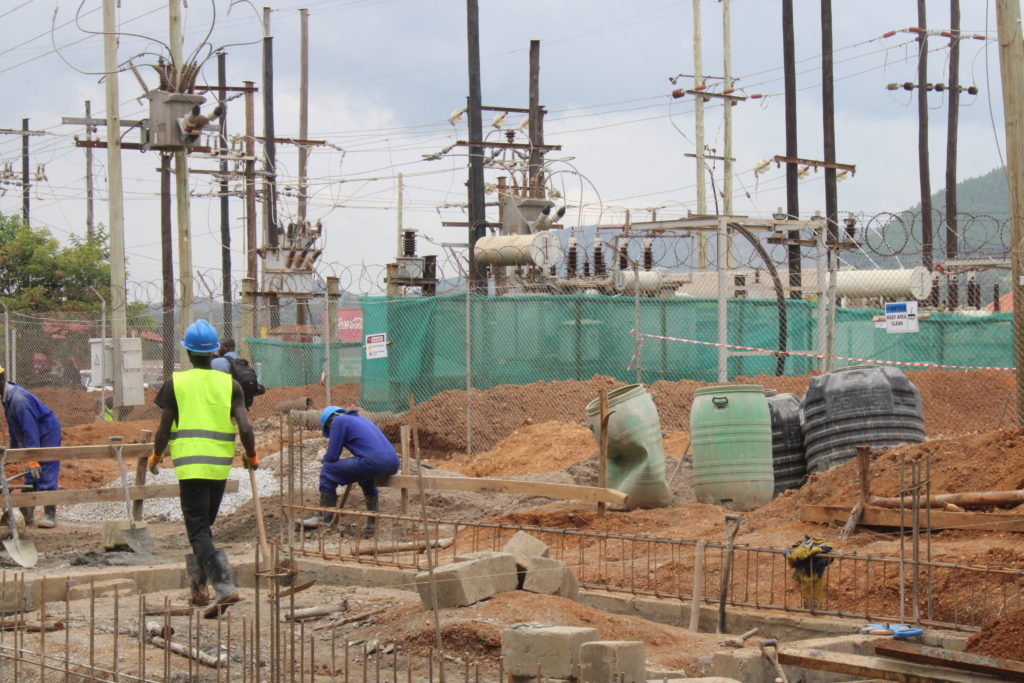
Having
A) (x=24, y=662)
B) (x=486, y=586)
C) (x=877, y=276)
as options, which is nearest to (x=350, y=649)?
(x=486, y=586)

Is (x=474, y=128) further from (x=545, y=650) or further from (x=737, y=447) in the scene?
(x=545, y=650)

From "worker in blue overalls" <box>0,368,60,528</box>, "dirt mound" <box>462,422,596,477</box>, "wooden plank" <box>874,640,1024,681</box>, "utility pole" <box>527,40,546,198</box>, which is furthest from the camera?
"utility pole" <box>527,40,546,198</box>

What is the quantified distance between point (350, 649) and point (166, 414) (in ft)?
6.85

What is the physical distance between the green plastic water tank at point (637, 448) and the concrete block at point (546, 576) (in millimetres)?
3912

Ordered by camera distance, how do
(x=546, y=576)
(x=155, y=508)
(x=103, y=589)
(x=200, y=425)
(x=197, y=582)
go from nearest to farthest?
(x=546, y=576)
(x=200, y=425)
(x=197, y=582)
(x=103, y=589)
(x=155, y=508)

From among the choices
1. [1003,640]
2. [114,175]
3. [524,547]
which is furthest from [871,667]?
[114,175]

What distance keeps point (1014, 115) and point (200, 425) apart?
7661mm

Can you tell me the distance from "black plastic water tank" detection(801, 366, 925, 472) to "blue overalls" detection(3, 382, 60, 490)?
7230 millimetres

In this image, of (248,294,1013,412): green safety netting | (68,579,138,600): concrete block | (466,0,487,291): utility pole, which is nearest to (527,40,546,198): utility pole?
(466,0,487,291): utility pole

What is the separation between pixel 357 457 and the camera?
10969 mm

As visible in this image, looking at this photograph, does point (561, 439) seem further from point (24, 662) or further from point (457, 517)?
point (24, 662)

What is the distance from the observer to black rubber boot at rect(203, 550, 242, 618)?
25.3 feet

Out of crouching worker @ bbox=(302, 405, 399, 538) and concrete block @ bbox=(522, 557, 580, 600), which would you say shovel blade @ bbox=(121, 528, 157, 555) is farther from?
concrete block @ bbox=(522, 557, 580, 600)

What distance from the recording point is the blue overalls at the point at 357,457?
10.9m
